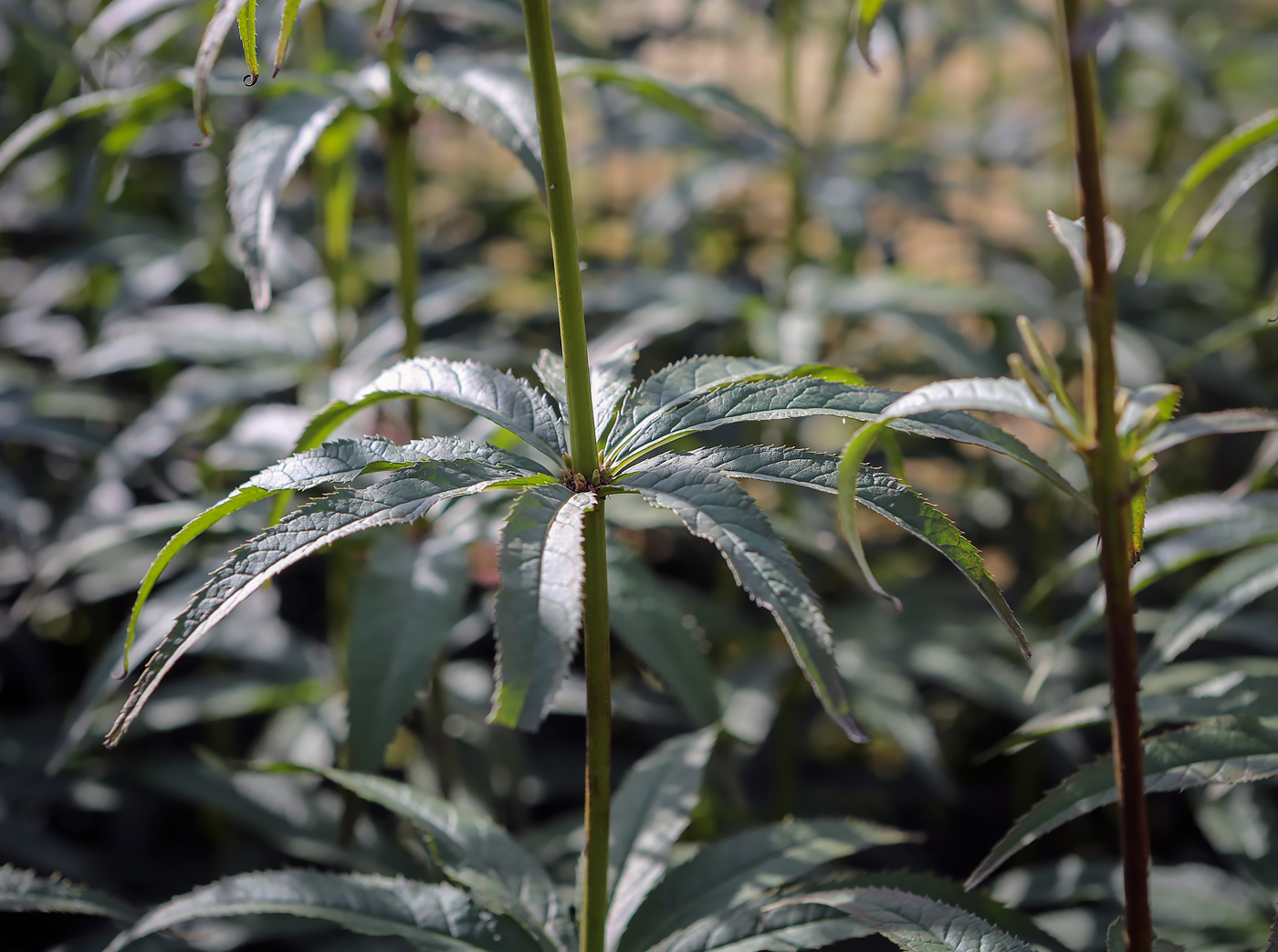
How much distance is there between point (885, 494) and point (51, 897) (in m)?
0.69

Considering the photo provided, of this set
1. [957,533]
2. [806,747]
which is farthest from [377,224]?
[957,533]

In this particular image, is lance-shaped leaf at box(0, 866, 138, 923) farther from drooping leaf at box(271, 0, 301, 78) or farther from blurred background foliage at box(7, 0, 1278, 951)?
drooping leaf at box(271, 0, 301, 78)

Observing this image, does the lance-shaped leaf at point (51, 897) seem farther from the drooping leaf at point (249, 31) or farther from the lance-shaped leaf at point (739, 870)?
the drooping leaf at point (249, 31)

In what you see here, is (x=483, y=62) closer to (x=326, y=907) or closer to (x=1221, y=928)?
(x=326, y=907)

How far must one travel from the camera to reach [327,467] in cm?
54

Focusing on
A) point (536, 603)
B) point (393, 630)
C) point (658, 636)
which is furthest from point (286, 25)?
point (658, 636)

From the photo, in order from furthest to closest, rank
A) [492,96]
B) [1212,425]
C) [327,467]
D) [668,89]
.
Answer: [668,89]
[492,96]
[327,467]
[1212,425]

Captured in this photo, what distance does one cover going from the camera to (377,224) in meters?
1.81

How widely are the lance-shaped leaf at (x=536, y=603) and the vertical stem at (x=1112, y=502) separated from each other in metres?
0.26

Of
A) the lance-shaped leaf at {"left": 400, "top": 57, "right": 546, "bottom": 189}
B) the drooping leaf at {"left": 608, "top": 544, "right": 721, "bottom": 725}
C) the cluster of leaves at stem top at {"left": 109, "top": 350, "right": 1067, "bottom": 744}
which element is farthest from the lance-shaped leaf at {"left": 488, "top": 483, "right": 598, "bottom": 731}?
the drooping leaf at {"left": 608, "top": 544, "right": 721, "bottom": 725}

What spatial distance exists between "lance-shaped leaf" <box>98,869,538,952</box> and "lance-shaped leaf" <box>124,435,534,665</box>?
0.70 feet

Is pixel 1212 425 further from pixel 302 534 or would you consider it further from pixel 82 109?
pixel 82 109

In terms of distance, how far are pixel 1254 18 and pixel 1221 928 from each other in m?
1.74

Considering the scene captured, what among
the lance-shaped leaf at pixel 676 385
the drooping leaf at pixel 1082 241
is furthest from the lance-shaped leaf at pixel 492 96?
the drooping leaf at pixel 1082 241
